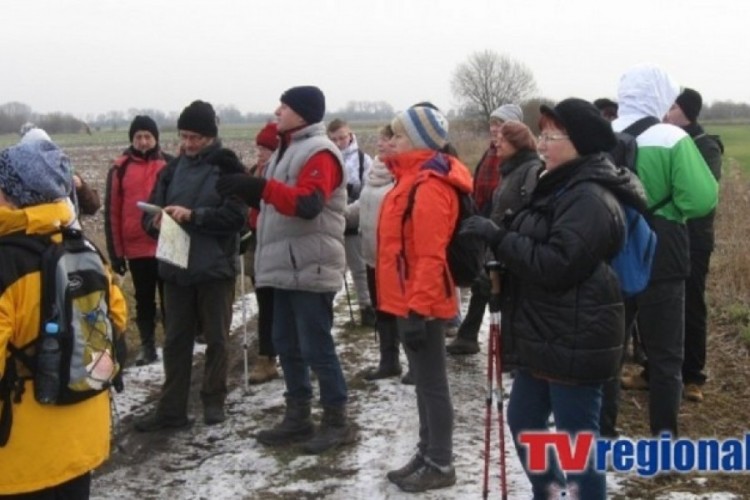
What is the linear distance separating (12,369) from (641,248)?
2.86m

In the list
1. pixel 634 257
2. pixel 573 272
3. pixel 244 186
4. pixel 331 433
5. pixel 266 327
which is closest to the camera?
pixel 573 272

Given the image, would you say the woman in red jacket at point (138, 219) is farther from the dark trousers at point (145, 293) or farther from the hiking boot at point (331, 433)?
the hiking boot at point (331, 433)

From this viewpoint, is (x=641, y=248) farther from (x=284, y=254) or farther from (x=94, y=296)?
(x=94, y=296)

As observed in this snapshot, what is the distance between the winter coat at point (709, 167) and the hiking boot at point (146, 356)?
14.7ft

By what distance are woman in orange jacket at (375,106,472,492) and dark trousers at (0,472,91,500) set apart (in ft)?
5.63

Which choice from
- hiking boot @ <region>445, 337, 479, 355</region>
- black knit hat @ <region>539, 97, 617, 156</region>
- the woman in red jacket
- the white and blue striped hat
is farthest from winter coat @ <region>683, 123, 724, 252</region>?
the woman in red jacket

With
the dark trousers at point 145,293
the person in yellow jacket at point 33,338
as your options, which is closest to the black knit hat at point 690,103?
the dark trousers at point 145,293

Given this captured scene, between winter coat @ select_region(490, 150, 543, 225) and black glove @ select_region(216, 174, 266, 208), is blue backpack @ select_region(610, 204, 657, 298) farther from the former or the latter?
black glove @ select_region(216, 174, 266, 208)

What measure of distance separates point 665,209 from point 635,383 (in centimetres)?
191

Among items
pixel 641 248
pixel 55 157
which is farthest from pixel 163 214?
pixel 641 248

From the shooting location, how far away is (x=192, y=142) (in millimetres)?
5539

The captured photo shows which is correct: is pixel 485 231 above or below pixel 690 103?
below

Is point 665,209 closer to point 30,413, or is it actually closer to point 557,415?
point 557,415

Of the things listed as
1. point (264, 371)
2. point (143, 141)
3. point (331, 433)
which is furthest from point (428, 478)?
point (143, 141)
